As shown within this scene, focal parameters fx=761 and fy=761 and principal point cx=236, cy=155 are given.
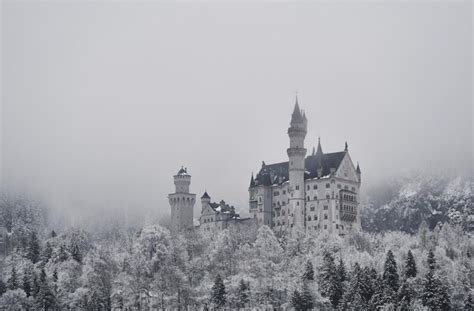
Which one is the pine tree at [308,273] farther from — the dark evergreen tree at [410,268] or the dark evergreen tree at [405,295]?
the dark evergreen tree at [405,295]

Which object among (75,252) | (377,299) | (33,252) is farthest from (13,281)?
(377,299)

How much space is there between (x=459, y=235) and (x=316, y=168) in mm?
30355

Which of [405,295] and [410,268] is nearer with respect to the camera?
[405,295]

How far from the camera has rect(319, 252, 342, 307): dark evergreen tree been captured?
10562 cm

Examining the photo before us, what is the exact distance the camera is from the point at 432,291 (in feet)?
323

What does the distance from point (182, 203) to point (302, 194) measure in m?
29.9

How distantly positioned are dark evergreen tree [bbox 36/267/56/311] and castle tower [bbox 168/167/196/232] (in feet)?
170

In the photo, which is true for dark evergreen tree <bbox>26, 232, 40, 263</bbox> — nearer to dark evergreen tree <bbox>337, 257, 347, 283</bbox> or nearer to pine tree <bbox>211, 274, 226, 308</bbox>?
pine tree <bbox>211, 274, 226, 308</bbox>

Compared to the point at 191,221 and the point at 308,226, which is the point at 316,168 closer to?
the point at 308,226

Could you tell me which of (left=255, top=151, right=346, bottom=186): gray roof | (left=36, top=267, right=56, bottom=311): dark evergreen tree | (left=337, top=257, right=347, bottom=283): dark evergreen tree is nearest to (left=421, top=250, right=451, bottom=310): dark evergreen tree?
(left=337, top=257, right=347, bottom=283): dark evergreen tree

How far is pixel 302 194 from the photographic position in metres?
148

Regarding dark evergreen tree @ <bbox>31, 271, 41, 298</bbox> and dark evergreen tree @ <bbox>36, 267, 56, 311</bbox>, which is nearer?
dark evergreen tree @ <bbox>36, 267, 56, 311</bbox>

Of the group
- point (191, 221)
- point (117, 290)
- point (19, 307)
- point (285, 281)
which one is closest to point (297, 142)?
point (191, 221)

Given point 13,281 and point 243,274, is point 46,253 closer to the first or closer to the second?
point 13,281
